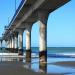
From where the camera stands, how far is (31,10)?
41.5m

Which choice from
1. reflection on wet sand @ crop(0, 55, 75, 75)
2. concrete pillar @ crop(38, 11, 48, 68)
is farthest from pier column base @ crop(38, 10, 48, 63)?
reflection on wet sand @ crop(0, 55, 75, 75)

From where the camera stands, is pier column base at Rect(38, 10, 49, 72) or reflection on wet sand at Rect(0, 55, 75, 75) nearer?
reflection on wet sand at Rect(0, 55, 75, 75)

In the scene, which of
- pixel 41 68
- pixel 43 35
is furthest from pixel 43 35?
pixel 41 68

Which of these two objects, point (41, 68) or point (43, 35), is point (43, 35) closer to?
point (43, 35)

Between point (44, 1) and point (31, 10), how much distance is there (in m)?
7.82

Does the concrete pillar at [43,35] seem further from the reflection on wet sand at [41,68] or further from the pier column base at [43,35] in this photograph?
the reflection on wet sand at [41,68]

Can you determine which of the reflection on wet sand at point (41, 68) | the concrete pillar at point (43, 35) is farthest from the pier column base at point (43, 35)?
the reflection on wet sand at point (41, 68)

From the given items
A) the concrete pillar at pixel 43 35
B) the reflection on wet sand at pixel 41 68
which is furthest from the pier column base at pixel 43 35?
the reflection on wet sand at pixel 41 68

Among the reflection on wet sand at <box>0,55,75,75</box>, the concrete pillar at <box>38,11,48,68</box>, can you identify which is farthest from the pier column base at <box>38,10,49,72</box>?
the reflection on wet sand at <box>0,55,75,75</box>

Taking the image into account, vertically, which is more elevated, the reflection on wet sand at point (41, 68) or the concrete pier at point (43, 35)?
the concrete pier at point (43, 35)

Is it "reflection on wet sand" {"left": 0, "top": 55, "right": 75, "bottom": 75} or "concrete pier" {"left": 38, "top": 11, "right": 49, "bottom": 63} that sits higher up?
"concrete pier" {"left": 38, "top": 11, "right": 49, "bottom": 63}

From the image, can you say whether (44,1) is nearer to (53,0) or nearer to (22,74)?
(53,0)

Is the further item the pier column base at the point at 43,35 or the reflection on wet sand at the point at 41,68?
the pier column base at the point at 43,35

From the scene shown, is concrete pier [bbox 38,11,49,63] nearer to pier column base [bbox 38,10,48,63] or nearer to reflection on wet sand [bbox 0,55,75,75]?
pier column base [bbox 38,10,48,63]
